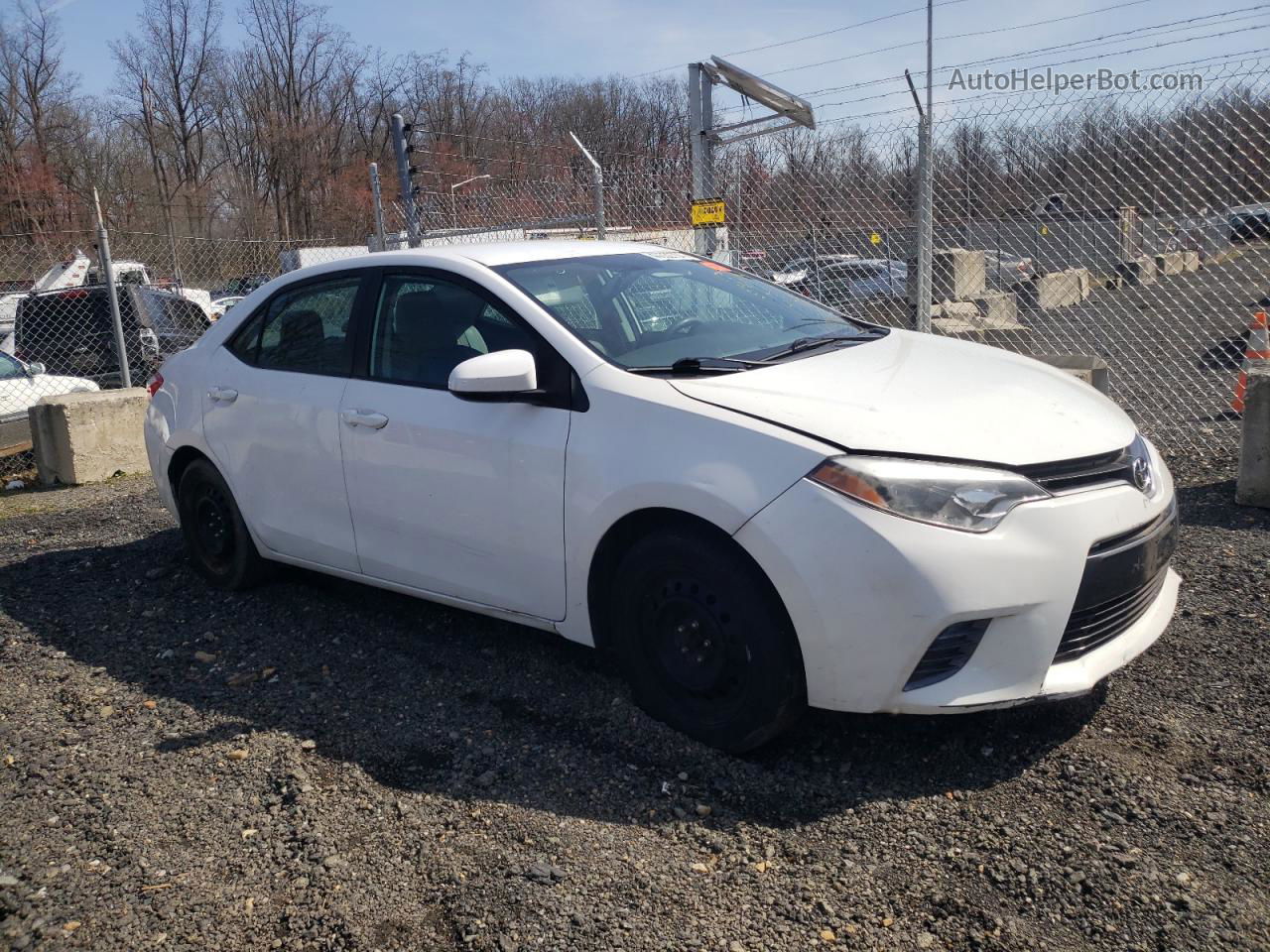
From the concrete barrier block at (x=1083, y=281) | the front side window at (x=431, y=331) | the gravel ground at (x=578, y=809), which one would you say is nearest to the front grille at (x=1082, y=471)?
the gravel ground at (x=578, y=809)

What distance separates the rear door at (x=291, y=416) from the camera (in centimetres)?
427

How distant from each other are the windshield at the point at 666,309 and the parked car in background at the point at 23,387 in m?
6.88

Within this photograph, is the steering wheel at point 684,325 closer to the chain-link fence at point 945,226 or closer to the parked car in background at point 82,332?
the chain-link fence at point 945,226

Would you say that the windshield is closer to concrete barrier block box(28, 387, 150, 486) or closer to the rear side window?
the rear side window

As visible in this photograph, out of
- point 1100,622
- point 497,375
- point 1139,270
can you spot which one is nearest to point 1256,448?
point 1100,622

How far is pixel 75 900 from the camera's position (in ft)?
8.89

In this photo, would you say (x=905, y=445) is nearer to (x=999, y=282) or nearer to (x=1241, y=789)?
(x=1241, y=789)

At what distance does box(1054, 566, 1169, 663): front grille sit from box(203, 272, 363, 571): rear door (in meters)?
2.67

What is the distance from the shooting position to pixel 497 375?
3.42 metres

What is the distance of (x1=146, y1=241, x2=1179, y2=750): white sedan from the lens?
2832 mm

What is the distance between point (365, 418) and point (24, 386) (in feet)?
25.3

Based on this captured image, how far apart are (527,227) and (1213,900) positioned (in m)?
9.60

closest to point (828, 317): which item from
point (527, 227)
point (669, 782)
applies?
point (669, 782)

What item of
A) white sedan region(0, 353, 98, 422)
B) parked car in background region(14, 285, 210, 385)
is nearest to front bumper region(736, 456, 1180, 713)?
white sedan region(0, 353, 98, 422)
